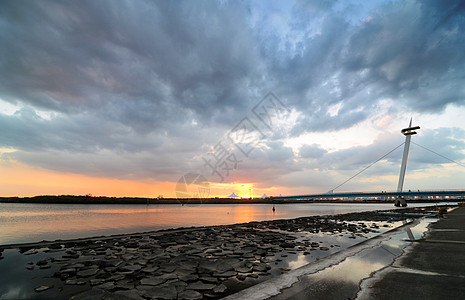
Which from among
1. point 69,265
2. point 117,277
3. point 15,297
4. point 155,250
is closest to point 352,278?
point 117,277

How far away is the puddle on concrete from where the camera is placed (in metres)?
6.12

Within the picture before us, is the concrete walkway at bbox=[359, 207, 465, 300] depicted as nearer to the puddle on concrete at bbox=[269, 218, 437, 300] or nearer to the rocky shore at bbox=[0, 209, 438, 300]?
the puddle on concrete at bbox=[269, 218, 437, 300]

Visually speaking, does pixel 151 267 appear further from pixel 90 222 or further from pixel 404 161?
pixel 404 161

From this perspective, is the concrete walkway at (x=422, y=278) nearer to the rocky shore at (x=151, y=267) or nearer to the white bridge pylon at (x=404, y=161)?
the rocky shore at (x=151, y=267)

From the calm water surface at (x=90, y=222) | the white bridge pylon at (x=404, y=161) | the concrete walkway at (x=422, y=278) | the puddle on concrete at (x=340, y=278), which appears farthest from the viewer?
the white bridge pylon at (x=404, y=161)

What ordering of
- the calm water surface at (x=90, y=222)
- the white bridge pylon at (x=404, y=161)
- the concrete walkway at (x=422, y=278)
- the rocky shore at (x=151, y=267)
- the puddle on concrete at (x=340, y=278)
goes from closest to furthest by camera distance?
the concrete walkway at (x=422, y=278) → the puddle on concrete at (x=340, y=278) → the rocky shore at (x=151, y=267) → the calm water surface at (x=90, y=222) → the white bridge pylon at (x=404, y=161)

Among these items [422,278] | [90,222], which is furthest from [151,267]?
[90,222]

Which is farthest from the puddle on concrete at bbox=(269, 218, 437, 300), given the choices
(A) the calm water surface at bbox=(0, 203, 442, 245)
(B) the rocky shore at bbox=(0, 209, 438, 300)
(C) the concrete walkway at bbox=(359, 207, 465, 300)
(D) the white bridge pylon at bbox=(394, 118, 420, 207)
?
(D) the white bridge pylon at bbox=(394, 118, 420, 207)

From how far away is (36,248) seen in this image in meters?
14.2

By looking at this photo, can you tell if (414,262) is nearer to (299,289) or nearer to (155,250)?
(299,289)

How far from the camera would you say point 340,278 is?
24.7 feet

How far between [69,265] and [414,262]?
48.7 ft

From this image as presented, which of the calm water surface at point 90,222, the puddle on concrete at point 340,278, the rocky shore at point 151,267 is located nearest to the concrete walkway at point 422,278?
the puddle on concrete at point 340,278

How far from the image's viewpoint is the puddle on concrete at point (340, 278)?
6.12 m
